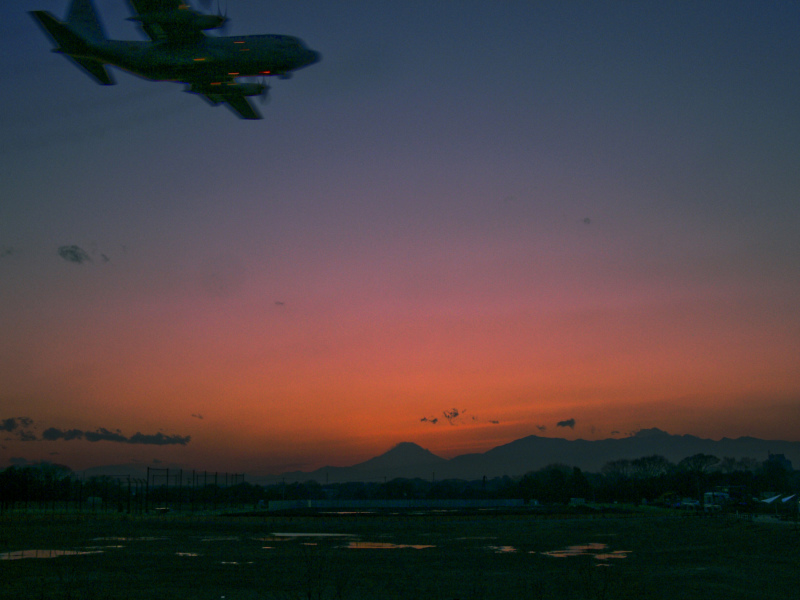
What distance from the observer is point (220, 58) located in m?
29.4

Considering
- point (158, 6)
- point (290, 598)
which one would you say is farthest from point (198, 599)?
point (158, 6)

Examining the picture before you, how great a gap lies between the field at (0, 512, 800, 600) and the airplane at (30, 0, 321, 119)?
856 inches

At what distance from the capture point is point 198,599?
770 inches

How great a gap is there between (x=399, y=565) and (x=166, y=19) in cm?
2638

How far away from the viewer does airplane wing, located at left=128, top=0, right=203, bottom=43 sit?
29188mm

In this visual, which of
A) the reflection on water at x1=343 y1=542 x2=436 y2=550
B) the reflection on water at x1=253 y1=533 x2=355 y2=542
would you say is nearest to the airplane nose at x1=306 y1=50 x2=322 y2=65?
the reflection on water at x1=343 y1=542 x2=436 y2=550

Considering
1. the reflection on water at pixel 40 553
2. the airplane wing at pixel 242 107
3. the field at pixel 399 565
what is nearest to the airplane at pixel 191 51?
the airplane wing at pixel 242 107

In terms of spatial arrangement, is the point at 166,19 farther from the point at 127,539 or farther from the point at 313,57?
the point at 127,539

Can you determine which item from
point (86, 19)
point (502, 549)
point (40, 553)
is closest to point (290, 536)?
point (502, 549)

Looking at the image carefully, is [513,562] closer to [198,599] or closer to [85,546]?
[198,599]

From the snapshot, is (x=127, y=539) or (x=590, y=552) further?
(x=127, y=539)

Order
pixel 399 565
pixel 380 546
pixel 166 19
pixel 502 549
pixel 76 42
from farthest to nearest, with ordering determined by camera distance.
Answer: pixel 380 546 < pixel 502 549 < pixel 76 42 < pixel 166 19 < pixel 399 565

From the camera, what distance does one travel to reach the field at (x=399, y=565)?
2105 centimetres

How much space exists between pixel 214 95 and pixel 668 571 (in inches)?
1213
